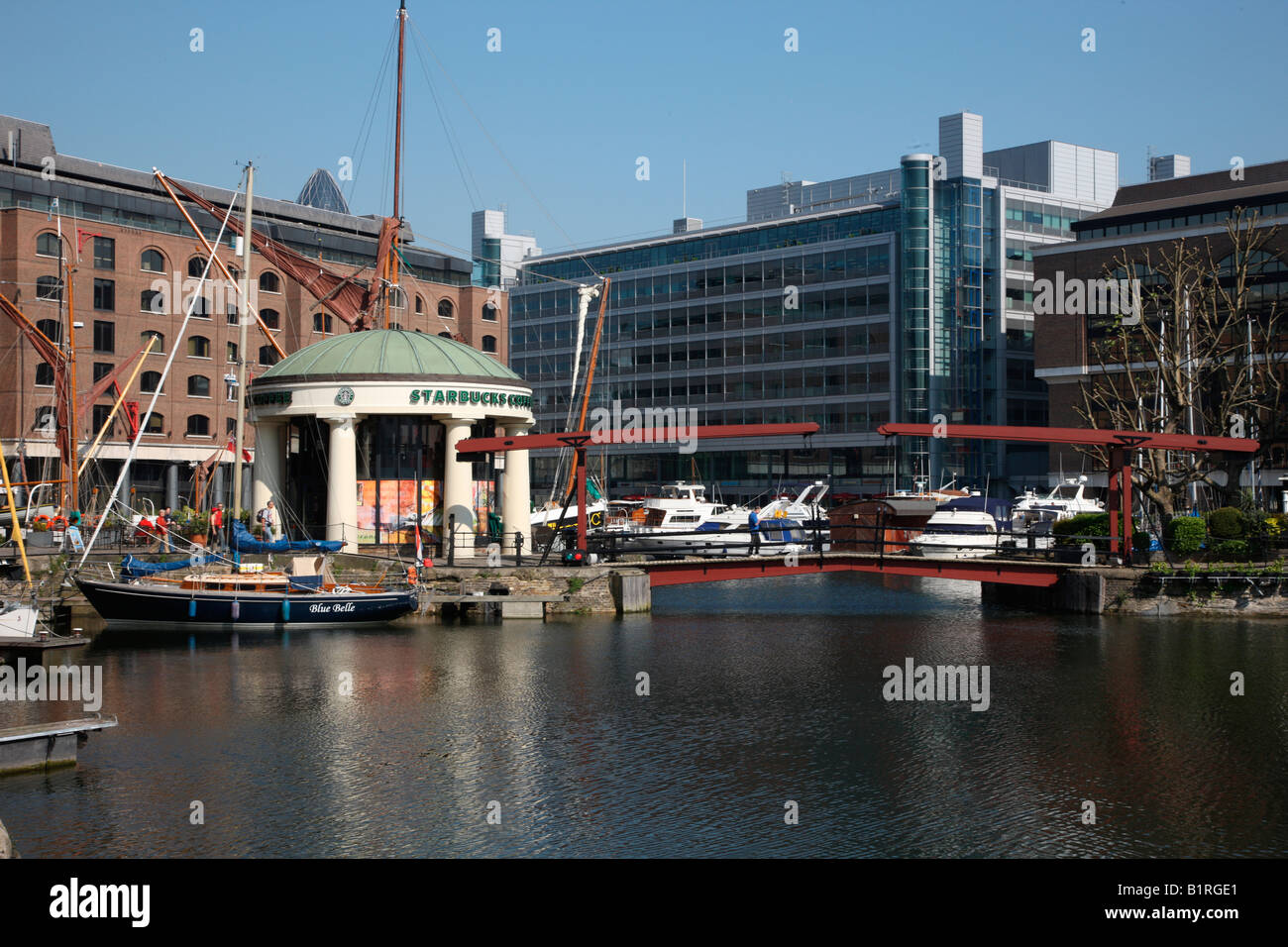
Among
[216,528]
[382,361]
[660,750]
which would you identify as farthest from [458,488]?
[660,750]

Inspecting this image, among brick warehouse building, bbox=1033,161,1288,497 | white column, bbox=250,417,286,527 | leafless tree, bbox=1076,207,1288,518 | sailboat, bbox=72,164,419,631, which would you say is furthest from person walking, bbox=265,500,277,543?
brick warehouse building, bbox=1033,161,1288,497

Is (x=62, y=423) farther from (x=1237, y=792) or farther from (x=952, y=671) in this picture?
(x=1237, y=792)

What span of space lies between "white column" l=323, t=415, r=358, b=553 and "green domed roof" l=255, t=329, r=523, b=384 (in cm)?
188

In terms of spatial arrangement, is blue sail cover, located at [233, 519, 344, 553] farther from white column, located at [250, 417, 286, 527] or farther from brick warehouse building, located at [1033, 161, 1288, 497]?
brick warehouse building, located at [1033, 161, 1288, 497]

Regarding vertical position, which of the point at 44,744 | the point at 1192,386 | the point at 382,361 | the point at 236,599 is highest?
the point at 382,361

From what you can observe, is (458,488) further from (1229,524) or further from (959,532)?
(1229,524)

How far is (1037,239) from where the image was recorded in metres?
119

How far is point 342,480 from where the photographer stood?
159ft

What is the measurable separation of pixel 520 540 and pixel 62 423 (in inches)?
1247

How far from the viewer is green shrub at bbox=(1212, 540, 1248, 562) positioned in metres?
45.5

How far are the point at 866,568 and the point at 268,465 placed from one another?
23.7 metres
